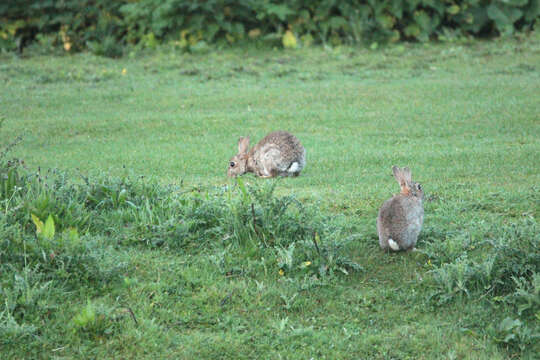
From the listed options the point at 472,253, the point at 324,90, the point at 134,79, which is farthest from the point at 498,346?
the point at 134,79

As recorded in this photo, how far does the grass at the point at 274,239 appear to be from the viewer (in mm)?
5188

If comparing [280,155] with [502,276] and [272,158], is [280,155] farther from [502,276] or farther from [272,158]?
[502,276]

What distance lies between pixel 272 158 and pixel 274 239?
3195 millimetres

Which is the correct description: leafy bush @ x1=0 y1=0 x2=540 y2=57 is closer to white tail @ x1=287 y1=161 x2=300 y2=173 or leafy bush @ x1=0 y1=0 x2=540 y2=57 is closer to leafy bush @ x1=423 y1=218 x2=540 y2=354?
white tail @ x1=287 y1=161 x2=300 y2=173

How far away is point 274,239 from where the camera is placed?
6.43m

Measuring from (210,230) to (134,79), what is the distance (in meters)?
9.95

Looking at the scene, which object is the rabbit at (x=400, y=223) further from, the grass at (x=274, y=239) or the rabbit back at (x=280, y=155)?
the rabbit back at (x=280, y=155)

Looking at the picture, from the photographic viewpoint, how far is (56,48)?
64.8 feet

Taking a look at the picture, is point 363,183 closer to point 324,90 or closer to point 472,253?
point 472,253

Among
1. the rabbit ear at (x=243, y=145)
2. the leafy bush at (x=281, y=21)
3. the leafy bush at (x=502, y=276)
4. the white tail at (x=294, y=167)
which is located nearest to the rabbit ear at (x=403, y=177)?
the leafy bush at (x=502, y=276)

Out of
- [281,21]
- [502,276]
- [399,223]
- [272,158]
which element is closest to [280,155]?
[272,158]

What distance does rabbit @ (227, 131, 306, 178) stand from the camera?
30.7 feet

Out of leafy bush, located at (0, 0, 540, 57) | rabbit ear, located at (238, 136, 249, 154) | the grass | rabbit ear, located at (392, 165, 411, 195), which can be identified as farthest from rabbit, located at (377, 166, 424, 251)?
leafy bush, located at (0, 0, 540, 57)

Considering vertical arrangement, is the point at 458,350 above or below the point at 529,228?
below
